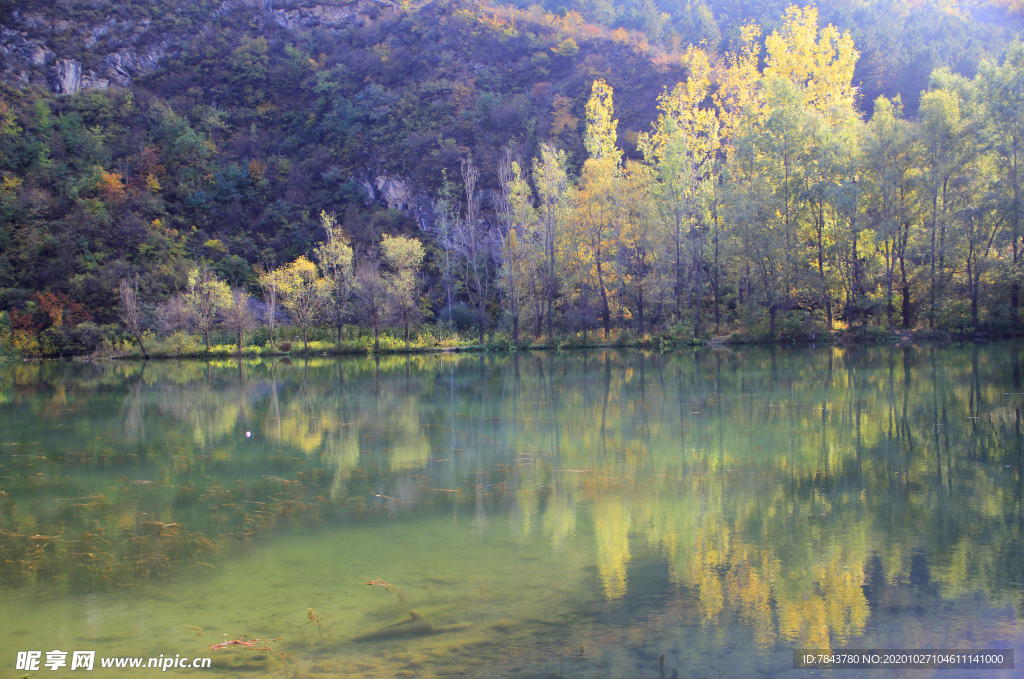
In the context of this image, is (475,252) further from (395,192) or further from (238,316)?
(238,316)

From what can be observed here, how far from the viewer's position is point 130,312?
3781 cm

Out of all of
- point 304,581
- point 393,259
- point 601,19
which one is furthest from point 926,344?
point 601,19

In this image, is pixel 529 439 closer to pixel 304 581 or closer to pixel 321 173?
pixel 304 581

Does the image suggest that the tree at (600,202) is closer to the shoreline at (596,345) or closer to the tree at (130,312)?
the shoreline at (596,345)

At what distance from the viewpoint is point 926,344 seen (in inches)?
1139

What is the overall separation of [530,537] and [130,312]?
125ft

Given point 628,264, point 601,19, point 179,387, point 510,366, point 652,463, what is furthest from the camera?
point 601,19

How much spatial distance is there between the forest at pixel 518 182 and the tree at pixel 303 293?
17 centimetres

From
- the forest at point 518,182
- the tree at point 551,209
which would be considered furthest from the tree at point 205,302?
the tree at point 551,209

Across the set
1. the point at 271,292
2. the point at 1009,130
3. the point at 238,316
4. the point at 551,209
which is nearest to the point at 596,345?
the point at 551,209

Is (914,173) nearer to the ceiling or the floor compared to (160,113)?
nearer to the floor

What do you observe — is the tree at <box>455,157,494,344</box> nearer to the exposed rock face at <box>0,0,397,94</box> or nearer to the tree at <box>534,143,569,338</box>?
the tree at <box>534,143,569,338</box>

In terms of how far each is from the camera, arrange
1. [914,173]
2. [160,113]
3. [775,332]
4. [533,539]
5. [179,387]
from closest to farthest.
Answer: [533,539]
[179,387]
[914,173]
[775,332]
[160,113]

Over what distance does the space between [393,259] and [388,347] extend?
522cm
